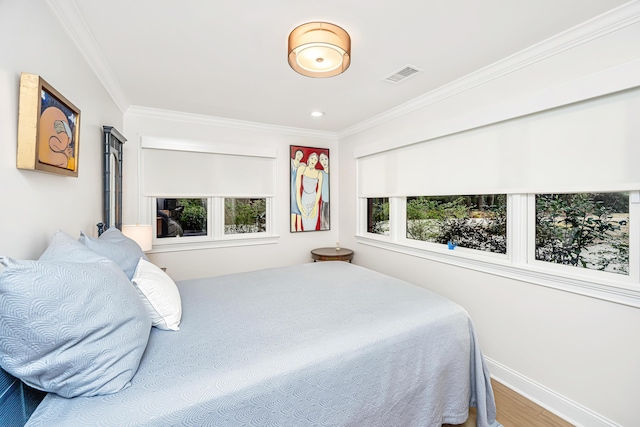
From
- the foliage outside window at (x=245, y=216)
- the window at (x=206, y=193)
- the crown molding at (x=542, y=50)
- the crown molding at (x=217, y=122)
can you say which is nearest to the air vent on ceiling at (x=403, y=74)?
the crown molding at (x=542, y=50)

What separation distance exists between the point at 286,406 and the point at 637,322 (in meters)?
2.02

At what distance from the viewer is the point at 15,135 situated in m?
1.24

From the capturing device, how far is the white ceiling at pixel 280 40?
1.61 meters

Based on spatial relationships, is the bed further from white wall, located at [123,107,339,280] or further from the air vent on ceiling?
the air vent on ceiling

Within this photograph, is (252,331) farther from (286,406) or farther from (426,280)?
(426,280)

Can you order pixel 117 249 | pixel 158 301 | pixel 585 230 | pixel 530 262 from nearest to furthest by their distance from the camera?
1. pixel 158 301
2. pixel 117 249
3. pixel 585 230
4. pixel 530 262

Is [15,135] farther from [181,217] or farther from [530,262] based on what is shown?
[530,262]

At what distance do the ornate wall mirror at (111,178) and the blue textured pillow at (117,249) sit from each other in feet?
1.34

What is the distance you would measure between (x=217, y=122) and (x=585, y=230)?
3783mm

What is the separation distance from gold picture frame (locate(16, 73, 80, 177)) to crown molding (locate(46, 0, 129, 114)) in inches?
19.1

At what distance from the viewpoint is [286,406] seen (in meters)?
1.21

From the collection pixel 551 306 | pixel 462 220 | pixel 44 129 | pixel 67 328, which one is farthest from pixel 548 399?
pixel 44 129

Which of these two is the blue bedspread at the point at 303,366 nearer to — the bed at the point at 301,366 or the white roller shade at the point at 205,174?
the bed at the point at 301,366

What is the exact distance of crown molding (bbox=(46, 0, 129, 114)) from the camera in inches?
61.4
